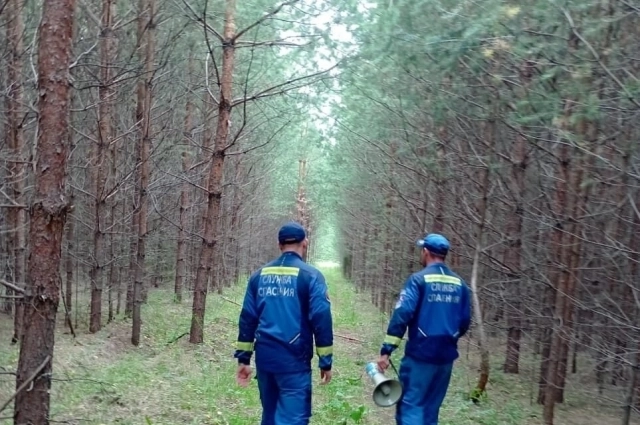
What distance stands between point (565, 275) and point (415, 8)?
4.37 meters

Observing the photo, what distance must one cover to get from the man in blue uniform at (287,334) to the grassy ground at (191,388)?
1.48 metres

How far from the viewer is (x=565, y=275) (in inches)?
340

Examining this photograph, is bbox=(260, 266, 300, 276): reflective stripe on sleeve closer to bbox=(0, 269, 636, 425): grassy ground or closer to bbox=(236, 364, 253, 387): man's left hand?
bbox=(236, 364, 253, 387): man's left hand

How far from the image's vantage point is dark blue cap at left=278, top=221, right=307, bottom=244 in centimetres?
586

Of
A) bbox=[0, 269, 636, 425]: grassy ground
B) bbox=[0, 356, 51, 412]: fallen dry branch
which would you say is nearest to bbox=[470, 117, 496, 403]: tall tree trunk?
bbox=[0, 269, 636, 425]: grassy ground

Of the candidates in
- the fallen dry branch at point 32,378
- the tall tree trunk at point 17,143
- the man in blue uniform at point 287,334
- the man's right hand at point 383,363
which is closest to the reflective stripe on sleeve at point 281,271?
the man in blue uniform at point 287,334

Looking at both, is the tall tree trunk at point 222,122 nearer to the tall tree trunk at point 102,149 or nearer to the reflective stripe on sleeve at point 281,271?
the tall tree trunk at point 102,149

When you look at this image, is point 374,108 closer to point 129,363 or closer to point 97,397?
point 129,363

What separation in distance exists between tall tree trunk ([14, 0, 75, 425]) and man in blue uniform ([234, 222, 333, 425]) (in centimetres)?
169

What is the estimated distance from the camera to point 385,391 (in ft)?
20.5

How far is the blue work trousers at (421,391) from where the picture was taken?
632 cm

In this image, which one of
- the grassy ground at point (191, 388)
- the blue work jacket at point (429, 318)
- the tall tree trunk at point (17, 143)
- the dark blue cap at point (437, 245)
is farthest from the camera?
the tall tree trunk at point (17, 143)

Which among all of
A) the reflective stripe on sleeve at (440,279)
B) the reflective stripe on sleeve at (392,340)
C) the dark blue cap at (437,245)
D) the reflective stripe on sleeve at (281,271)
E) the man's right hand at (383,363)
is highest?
the dark blue cap at (437,245)

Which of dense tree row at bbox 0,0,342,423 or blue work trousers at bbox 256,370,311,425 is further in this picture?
blue work trousers at bbox 256,370,311,425
